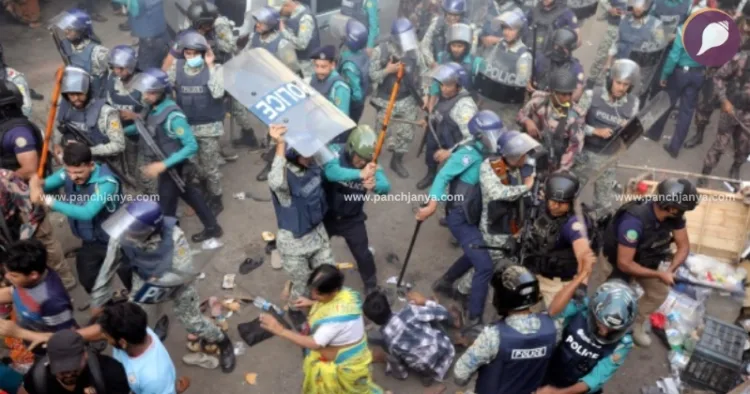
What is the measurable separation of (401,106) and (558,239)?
3.21 metres

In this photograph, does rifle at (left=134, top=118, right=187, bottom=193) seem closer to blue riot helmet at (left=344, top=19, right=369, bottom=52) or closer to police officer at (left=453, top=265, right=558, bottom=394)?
blue riot helmet at (left=344, top=19, right=369, bottom=52)

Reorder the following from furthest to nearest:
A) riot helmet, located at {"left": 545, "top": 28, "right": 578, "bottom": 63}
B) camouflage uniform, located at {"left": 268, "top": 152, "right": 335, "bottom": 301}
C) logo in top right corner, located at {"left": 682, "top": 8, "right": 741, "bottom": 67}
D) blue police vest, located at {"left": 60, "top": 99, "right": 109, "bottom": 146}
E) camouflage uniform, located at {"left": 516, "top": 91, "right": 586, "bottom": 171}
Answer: riot helmet, located at {"left": 545, "top": 28, "right": 578, "bottom": 63} → logo in top right corner, located at {"left": 682, "top": 8, "right": 741, "bottom": 67} → camouflage uniform, located at {"left": 516, "top": 91, "right": 586, "bottom": 171} → blue police vest, located at {"left": 60, "top": 99, "right": 109, "bottom": 146} → camouflage uniform, located at {"left": 268, "top": 152, "right": 335, "bottom": 301}

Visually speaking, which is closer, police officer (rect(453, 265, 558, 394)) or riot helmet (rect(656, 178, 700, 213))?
police officer (rect(453, 265, 558, 394))

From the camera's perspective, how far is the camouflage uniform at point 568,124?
6.51 meters

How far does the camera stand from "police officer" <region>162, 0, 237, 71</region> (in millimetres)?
7598

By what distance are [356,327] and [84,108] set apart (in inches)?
132

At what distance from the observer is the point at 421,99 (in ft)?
25.3

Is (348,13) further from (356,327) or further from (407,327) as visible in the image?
(356,327)

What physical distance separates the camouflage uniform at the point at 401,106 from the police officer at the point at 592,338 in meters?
3.88

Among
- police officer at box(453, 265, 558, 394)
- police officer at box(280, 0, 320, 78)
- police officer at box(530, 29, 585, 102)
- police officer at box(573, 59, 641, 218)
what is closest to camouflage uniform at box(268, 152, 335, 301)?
police officer at box(453, 265, 558, 394)

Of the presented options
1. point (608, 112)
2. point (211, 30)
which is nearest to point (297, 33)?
point (211, 30)

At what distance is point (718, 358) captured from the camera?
208 inches

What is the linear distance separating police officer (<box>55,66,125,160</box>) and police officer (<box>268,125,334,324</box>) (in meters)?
1.74

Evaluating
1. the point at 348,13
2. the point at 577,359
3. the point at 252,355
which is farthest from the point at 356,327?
the point at 348,13
